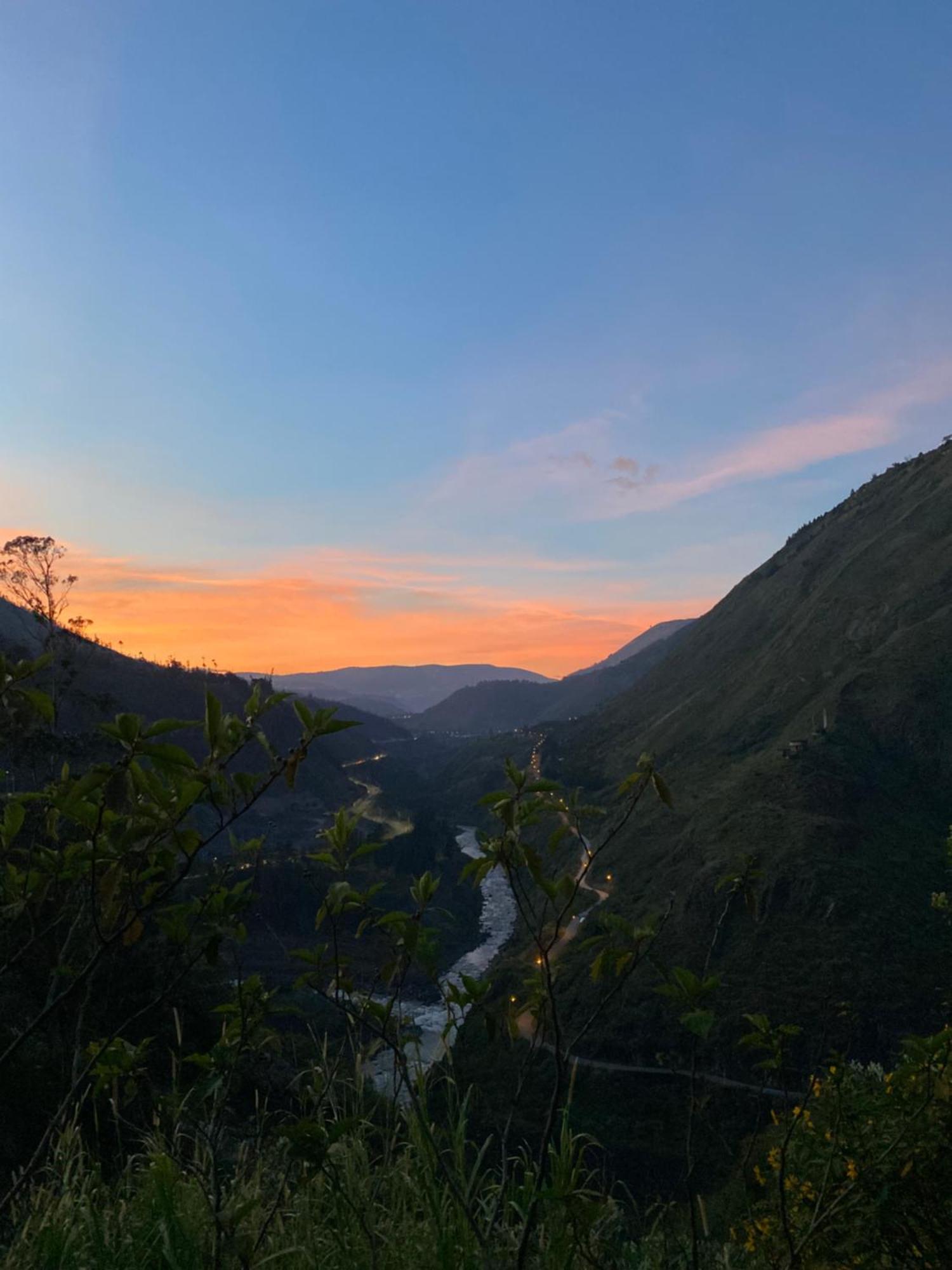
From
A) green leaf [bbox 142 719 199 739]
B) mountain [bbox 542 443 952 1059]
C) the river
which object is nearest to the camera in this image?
green leaf [bbox 142 719 199 739]

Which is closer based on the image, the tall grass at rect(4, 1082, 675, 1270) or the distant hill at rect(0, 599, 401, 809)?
the tall grass at rect(4, 1082, 675, 1270)

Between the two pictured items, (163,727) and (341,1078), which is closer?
(163,727)

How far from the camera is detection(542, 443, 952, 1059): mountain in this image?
46219mm

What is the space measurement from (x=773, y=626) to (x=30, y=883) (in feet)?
413

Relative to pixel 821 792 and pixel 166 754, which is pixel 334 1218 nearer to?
pixel 166 754

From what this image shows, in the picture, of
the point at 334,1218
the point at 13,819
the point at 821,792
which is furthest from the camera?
the point at 821,792

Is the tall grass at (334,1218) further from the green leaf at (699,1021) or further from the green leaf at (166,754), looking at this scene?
the green leaf at (166,754)

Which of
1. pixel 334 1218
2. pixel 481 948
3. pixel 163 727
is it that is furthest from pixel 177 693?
pixel 163 727

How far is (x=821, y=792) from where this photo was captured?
63.4m

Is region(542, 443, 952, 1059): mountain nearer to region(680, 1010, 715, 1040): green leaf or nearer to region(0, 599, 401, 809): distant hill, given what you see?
region(680, 1010, 715, 1040): green leaf

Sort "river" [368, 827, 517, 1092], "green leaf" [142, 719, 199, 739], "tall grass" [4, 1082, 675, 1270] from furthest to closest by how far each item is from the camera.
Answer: "river" [368, 827, 517, 1092] → "tall grass" [4, 1082, 675, 1270] → "green leaf" [142, 719, 199, 739]

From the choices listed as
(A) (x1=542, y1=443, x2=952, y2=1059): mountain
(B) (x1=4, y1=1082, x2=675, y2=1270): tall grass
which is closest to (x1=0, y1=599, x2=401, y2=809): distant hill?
(A) (x1=542, y1=443, x2=952, y2=1059): mountain

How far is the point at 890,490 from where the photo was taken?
427ft

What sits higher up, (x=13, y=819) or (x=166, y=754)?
(x=166, y=754)
